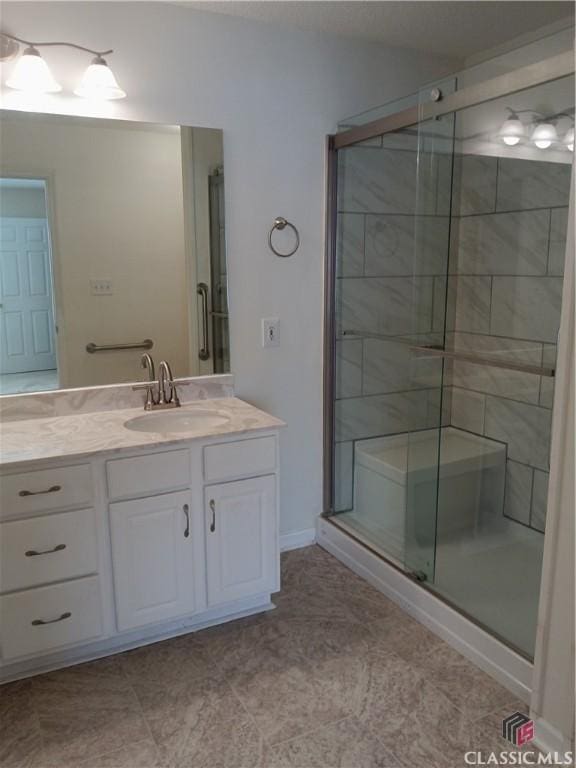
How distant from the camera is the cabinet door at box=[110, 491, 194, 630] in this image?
83.4 inches

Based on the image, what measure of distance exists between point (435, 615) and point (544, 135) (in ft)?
6.25

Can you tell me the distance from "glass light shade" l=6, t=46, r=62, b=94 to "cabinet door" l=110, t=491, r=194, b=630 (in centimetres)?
152

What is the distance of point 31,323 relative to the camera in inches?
91.9

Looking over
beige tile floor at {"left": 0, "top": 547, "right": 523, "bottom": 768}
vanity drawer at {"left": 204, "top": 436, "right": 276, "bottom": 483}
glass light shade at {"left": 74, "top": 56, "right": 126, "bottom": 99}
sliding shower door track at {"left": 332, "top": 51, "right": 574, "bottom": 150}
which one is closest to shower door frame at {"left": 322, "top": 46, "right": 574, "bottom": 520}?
sliding shower door track at {"left": 332, "top": 51, "right": 574, "bottom": 150}

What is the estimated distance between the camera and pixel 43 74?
2139 millimetres

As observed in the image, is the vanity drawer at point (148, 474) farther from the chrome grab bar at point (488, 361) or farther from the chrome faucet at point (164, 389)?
the chrome grab bar at point (488, 361)

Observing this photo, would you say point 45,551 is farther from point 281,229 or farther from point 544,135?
point 544,135

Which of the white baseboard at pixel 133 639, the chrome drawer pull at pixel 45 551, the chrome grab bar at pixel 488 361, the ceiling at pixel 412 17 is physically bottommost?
the white baseboard at pixel 133 639

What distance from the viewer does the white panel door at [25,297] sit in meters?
2.26

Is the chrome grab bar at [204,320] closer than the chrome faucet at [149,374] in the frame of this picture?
No

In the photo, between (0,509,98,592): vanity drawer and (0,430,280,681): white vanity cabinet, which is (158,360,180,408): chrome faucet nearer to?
(0,430,280,681): white vanity cabinet

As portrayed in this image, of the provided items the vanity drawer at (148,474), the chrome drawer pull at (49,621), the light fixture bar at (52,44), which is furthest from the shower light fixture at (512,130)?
the chrome drawer pull at (49,621)

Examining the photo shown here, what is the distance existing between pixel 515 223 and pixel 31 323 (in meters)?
2.13

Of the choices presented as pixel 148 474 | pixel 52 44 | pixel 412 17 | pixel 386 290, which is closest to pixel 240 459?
pixel 148 474
